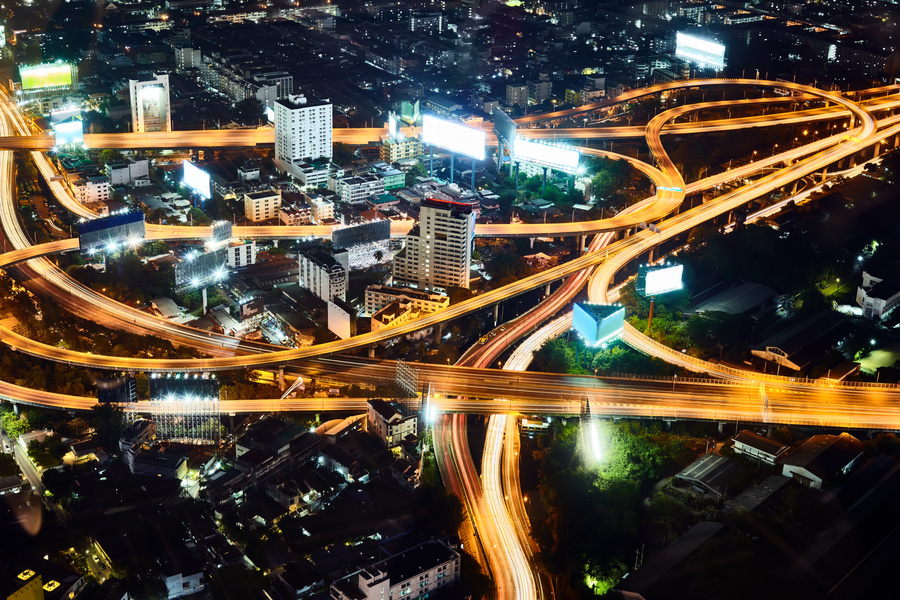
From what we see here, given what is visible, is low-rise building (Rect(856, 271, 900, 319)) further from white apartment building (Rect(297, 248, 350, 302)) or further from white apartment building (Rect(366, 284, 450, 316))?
white apartment building (Rect(297, 248, 350, 302))

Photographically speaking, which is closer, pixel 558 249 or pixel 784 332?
pixel 784 332

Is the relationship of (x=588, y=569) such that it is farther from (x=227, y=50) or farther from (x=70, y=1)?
(x=70, y=1)

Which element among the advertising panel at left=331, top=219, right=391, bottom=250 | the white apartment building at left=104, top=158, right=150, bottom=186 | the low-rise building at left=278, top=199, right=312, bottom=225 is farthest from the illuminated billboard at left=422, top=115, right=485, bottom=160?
the white apartment building at left=104, top=158, right=150, bottom=186

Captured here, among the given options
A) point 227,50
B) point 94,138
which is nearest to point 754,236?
point 94,138

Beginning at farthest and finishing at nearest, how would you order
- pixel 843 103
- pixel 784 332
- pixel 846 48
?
pixel 846 48 → pixel 843 103 → pixel 784 332

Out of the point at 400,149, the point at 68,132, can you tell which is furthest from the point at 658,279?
the point at 68,132

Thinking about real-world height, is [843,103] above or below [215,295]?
above

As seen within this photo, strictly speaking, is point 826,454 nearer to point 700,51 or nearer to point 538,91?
point 538,91
